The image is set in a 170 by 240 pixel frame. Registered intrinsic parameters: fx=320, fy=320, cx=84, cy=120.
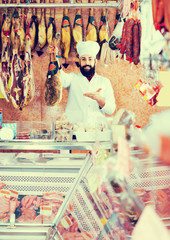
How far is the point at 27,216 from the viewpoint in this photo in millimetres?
2301

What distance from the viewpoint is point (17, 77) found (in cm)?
458

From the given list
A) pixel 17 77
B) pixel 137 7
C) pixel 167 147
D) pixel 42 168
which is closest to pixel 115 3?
pixel 17 77

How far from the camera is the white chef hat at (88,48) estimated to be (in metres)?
4.66

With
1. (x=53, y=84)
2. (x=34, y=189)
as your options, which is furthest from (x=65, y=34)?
(x=34, y=189)

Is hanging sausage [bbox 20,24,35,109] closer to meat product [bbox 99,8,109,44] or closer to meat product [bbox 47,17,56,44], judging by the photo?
meat product [bbox 47,17,56,44]

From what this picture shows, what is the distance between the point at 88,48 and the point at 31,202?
9.57 ft

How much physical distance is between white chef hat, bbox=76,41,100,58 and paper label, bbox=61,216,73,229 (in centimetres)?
305

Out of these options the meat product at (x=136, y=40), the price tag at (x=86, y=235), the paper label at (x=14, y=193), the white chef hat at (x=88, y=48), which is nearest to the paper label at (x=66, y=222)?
the price tag at (x=86, y=235)

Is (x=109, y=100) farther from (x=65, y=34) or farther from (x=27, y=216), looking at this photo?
(x=27, y=216)

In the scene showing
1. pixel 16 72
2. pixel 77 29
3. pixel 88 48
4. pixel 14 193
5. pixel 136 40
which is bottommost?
pixel 14 193

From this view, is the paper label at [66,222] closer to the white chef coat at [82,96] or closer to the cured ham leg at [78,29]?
the white chef coat at [82,96]

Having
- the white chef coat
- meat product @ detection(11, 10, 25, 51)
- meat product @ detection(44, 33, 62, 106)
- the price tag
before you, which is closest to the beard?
the white chef coat

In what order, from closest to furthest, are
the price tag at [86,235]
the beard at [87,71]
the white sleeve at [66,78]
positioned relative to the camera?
the price tag at [86,235]
the beard at [87,71]
the white sleeve at [66,78]

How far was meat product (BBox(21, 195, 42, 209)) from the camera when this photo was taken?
7.52ft
